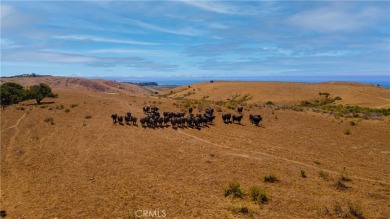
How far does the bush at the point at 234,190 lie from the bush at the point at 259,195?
47 centimetres

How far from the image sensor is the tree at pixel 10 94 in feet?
150

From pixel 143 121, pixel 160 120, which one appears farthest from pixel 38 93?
pixel 160 120

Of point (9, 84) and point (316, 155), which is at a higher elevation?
point (9, 84)

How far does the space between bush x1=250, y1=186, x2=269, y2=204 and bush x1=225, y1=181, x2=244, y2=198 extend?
0.47m

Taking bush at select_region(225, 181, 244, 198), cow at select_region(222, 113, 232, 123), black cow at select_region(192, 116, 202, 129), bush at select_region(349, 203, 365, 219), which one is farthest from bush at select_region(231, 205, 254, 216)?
cow at select_region(222, 113, 232, 123)

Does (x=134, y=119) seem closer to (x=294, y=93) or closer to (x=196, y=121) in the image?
(x=196, y=121)

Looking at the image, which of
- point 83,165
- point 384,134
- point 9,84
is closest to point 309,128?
point 384,134

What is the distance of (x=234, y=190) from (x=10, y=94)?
43.6 meters

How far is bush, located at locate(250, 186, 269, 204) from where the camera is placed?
42.0 ft

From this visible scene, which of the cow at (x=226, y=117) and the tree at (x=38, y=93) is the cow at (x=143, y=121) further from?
the tree at (x=38, y=93)

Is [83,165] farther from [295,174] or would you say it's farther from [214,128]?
[214,128]

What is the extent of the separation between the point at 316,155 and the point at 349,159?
1.95 m

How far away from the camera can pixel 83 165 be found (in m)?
17.4

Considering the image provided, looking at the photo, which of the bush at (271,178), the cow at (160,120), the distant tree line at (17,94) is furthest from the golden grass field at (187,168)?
the distant tree line at (17,94)
